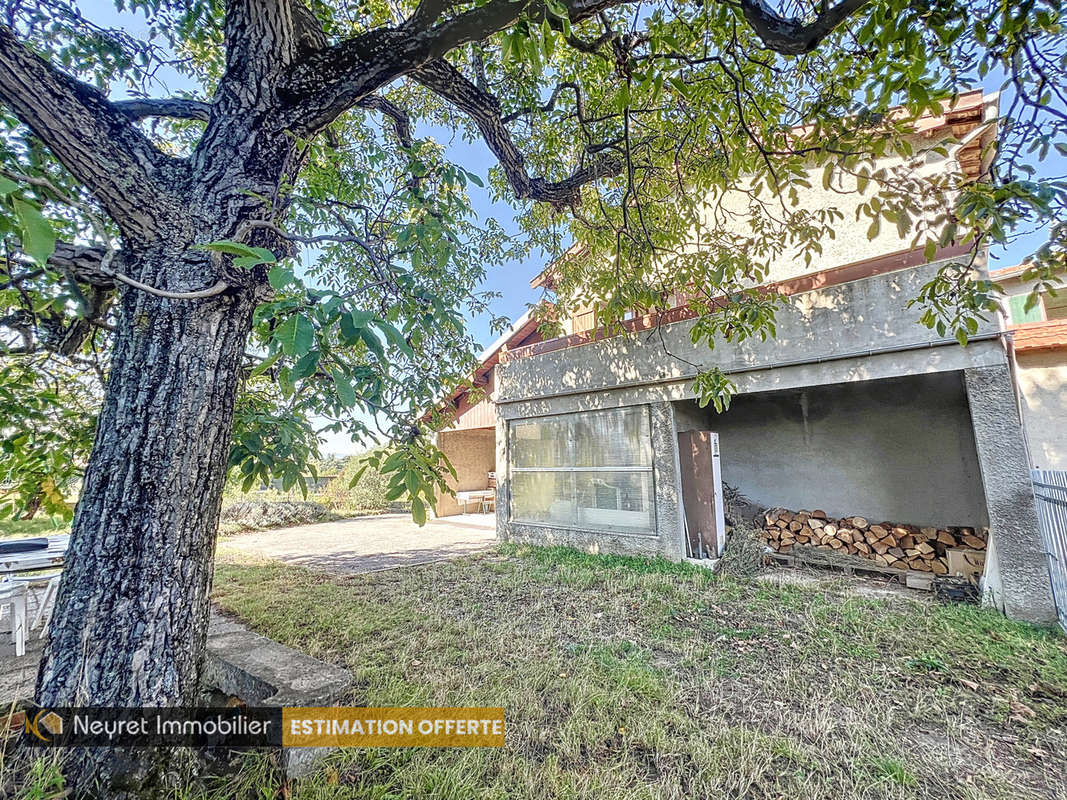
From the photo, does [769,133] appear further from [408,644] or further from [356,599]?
[356,599]

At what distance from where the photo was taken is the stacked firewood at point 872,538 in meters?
5.23

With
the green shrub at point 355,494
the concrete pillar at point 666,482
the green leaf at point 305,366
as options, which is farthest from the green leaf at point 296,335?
the green shrub at point 355,494

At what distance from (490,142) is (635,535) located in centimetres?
520

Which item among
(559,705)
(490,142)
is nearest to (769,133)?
(490,142)

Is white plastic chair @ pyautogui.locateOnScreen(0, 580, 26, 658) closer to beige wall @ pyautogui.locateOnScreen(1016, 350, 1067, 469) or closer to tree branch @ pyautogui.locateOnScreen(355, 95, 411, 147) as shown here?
tree branch @ pyautogui.locateOnScreen(355, 95, 411, 147)

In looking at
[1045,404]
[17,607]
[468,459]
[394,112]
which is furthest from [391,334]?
[468,459]

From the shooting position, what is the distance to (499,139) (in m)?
3.54

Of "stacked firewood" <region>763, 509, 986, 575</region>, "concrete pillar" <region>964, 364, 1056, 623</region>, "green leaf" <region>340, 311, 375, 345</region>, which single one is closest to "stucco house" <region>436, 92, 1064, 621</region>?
"concrete pillar" <region>964, 364, 1056, 623</region>

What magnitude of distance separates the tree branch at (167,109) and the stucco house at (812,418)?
259cm

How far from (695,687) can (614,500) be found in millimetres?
3728

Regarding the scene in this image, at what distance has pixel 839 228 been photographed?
20.1 ft

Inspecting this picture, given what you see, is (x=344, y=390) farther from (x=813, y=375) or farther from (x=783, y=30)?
(x=813, y=375)

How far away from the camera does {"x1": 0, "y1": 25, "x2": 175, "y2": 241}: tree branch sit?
1614 mm

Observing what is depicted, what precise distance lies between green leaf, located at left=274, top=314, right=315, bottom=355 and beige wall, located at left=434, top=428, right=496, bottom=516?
1133 cm
